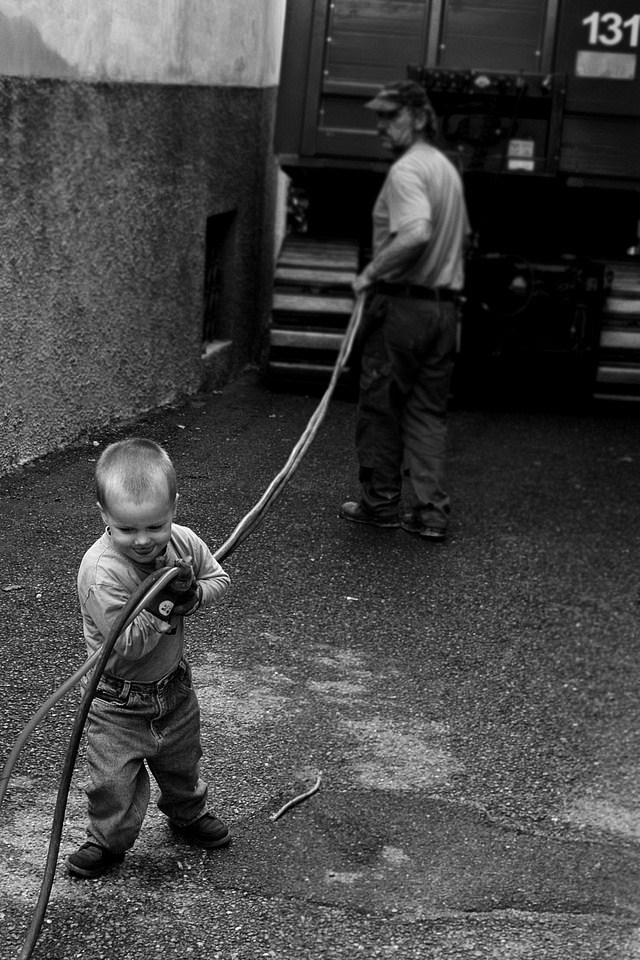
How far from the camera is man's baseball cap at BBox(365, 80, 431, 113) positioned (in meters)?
6.20

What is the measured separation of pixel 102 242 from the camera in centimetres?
725

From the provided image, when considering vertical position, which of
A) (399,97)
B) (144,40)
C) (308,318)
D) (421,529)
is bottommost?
(421,529)

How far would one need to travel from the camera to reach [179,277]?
8.44 meters

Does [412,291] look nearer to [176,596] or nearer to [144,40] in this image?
[144,40]

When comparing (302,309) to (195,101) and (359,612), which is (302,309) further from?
(359,612)

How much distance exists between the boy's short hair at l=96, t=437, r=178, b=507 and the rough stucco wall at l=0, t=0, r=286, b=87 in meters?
3.67

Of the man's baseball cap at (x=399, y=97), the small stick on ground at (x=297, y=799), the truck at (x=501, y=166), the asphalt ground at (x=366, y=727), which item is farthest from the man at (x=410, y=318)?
the small stick on ground at (x=297, y=799)

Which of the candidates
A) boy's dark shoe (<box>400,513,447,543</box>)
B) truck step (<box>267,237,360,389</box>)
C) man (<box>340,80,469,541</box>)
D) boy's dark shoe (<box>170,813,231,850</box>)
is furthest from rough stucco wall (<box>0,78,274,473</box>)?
boy's dark shoe (<box>170,813,231,850</box>)

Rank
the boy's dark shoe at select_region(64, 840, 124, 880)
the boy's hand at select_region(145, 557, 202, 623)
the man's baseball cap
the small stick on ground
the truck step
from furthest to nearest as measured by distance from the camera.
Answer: the truck step < the man's baseball cap < the small stick on ground < the boy's dark shoe at select_region(64, 840, 124, 880) < the boy's hand at select_region(145, 557, 202, 623)

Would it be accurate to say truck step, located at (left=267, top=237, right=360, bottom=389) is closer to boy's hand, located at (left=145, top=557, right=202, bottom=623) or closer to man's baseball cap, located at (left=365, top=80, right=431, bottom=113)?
man's baseball cap, located at (left=365, top=80, right=431, bottom=113)

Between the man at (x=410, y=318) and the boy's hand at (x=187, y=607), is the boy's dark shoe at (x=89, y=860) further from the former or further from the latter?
the man at (x=410, y=318)

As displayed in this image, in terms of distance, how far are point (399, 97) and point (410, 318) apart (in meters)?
1.01

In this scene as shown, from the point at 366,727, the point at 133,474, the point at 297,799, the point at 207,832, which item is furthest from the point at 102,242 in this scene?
the point at 133,474

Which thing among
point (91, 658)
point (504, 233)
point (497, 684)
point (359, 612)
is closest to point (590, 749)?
point (497, 684)
